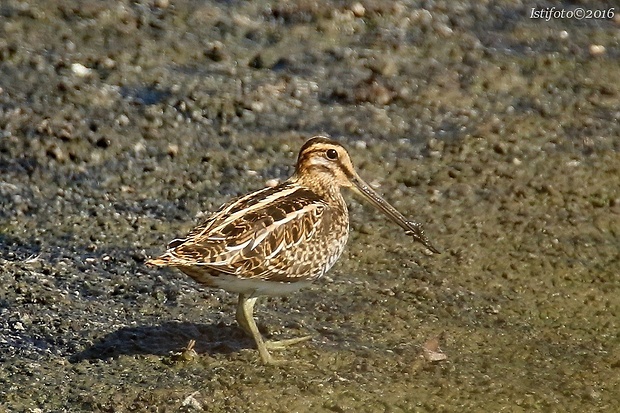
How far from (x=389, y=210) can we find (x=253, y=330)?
1147 mm

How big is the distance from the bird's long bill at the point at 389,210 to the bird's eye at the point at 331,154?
16 cm

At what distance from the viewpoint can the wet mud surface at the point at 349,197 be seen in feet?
18.8

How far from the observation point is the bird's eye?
20.8ft

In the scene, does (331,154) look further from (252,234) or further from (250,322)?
(250,322)

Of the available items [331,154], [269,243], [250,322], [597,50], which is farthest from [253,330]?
[597,50]

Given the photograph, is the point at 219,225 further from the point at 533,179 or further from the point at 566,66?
the point at 566,66

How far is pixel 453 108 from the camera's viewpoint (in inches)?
348

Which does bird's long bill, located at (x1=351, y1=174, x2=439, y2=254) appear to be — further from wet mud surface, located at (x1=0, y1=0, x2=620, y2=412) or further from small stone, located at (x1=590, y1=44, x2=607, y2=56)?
small stone, located at (x1=590, y1=44, x2=607, y2=56)

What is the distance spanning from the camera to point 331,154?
20.8 feet

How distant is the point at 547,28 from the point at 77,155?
4.20 m

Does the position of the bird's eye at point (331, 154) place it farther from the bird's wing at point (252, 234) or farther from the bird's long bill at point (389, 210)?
the bird's wing at point (252, 234)

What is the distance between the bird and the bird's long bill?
0.20 m

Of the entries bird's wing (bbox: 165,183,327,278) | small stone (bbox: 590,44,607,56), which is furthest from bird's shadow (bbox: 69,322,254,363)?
small stone (bbox: 590,44,607,56)

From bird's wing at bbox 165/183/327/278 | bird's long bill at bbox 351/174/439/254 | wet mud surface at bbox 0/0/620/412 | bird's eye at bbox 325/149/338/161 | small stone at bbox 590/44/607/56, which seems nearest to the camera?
bird's wing at bbox 165/183/327/278
